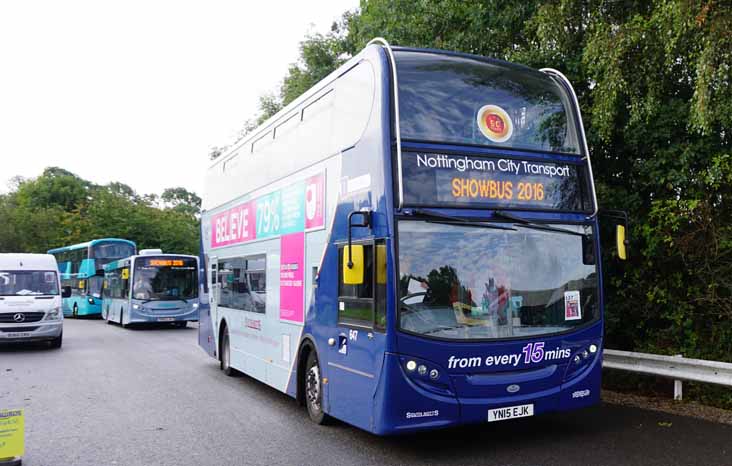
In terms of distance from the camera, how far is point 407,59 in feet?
23.6

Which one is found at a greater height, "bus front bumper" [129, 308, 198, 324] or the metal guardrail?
"bus front bumper" [129, 308, 198, 324]

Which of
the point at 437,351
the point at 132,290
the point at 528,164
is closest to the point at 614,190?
the point at 528,164

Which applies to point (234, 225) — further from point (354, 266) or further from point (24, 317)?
point (24, 317)

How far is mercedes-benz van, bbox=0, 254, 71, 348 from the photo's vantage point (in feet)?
55.4

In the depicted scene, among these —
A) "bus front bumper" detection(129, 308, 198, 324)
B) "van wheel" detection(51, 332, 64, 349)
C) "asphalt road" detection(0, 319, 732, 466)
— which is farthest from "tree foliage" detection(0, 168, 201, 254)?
"asphalt road" detection(0, 319, 732, 466)

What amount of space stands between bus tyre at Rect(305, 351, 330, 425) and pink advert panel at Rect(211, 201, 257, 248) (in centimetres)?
313

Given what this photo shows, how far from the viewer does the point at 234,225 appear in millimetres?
12414

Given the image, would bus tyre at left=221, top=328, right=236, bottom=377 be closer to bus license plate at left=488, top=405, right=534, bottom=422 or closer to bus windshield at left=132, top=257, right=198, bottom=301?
bus license plate at left=488, top=405, right=534, bottom=422

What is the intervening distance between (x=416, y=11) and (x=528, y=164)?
8394mm

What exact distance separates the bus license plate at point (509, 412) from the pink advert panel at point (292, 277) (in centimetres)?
304

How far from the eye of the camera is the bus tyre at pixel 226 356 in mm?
12836

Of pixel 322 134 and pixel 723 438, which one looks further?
pixel 322 134

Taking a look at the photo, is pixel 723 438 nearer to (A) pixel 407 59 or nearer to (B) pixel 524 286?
(B) pixel 524 286

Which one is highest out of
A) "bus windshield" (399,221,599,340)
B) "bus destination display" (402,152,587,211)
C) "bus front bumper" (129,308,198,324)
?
"bus destination display" (402,152,587,211)
